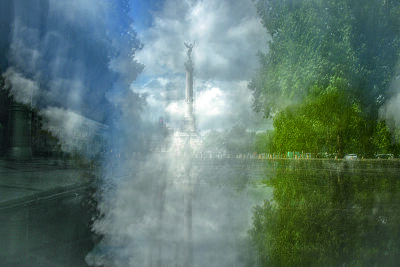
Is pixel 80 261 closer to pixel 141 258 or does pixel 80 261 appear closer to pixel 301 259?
pixel 141 258

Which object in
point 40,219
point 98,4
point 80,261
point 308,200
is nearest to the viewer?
point 80,261

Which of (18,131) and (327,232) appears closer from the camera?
(327,232)

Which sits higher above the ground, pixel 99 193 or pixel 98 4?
pixel 98 4

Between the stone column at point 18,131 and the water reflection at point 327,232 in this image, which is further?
the stone column at point 18,131

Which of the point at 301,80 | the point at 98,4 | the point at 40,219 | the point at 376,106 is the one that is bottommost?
the point at 40,219

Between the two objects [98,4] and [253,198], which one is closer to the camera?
[253,198]

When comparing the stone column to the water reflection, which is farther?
the stone column

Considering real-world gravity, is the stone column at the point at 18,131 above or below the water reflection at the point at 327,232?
above

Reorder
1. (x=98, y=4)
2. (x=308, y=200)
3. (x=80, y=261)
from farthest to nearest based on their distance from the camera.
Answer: (x=98, y=4) → (x=308, y=200) → (x=80, y=261)

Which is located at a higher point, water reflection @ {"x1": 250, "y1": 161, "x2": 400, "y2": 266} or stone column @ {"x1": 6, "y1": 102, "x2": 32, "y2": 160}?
stone column @ {"x1": 6, "y1": 102, "x2": 32, "y2": 160}

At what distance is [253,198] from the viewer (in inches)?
310

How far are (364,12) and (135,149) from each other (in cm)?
2213

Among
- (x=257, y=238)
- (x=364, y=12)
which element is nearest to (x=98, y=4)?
(x=364, y=12)

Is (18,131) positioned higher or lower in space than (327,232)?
higher
